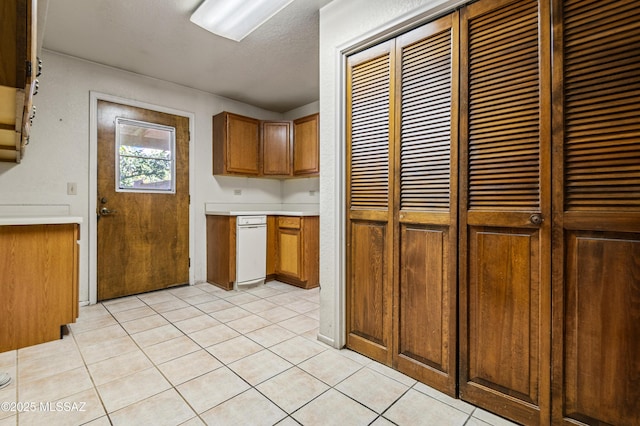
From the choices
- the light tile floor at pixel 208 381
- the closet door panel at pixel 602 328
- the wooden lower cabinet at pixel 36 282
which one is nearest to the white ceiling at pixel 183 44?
the wooden lower cabinet at pixel 36 282

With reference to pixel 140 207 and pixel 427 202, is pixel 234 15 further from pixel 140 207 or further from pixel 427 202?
pixel 140 207

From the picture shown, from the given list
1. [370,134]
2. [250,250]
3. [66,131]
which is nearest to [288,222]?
[250,250]

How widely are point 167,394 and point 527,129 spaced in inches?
86.3

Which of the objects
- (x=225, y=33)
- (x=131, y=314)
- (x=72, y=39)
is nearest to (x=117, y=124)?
(x=72, y=39)

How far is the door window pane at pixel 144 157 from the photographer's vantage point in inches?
129

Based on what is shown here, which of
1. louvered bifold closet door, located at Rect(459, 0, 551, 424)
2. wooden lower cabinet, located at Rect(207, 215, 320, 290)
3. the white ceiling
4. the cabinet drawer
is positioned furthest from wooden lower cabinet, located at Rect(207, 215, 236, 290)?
louvered bifold closet door, located at Rect(459, 0, 551, 424)

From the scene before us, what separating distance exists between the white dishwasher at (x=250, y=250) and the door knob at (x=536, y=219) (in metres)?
2.90

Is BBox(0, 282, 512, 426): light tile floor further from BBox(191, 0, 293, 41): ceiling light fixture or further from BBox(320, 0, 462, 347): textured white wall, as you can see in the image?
BBox(191, 0, 293, 41): ceiling light fixture

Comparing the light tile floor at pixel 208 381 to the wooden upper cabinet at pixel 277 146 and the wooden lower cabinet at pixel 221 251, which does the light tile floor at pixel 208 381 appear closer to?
the wooden lower cabinet at pixel 221 251

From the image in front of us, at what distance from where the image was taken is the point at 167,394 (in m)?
1.60

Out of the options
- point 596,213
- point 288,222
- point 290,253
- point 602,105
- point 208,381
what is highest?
point 602,105

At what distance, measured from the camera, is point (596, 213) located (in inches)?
47.7

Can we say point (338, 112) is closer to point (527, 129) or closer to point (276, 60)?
point (527, 129)

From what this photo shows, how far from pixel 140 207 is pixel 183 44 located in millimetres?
1754
